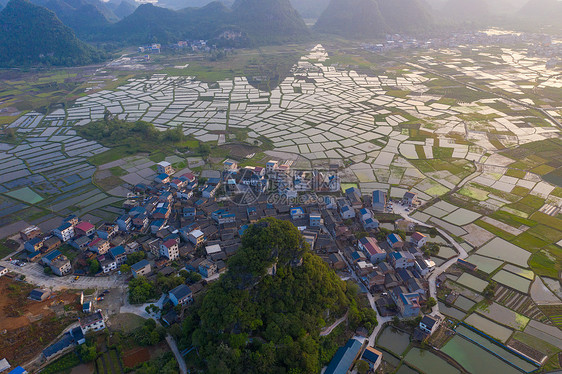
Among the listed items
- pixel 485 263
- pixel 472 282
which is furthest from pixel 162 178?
pixel 485 263

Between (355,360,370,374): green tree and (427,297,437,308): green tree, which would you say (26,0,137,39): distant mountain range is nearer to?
(427,297,437,308): green tree

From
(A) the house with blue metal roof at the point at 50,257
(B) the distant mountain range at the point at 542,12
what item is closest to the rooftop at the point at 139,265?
(A) the house with blue metal roof at the point at 50,257

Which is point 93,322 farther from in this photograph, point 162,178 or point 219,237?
point 162,178

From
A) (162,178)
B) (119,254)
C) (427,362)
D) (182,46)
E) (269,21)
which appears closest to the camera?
(427,362)

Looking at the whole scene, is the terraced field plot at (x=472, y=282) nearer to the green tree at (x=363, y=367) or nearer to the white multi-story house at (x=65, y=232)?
the green tree at (x=363, y=367)

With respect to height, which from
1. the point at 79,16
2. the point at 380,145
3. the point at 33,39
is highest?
the point at 79,16

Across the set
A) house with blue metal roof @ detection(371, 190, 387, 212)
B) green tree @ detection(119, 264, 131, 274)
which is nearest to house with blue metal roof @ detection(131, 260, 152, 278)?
green tree @ detection(119, 264, 131, 274)
